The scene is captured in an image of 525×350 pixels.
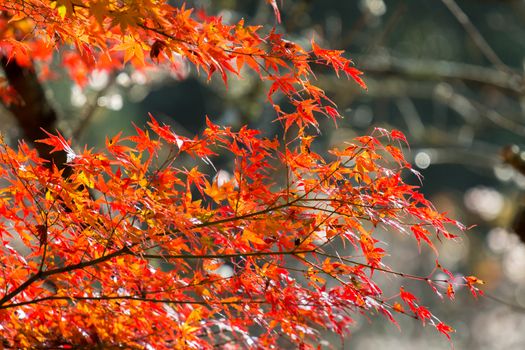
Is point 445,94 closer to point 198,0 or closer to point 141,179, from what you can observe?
point 198,0

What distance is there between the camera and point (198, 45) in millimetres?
1583

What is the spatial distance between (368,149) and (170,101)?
17.5m

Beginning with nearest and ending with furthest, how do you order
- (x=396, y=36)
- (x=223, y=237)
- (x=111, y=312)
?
(x=223, y=237), (x=111, y=312), (x=396, y=36)

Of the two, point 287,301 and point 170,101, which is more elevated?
point 170,101

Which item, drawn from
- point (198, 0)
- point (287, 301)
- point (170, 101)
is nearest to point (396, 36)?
point (170, 101)

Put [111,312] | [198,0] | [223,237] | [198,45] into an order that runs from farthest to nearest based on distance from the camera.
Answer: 1. [198,0]
2. [111,312]
3. [223,237]
4. [198,45]

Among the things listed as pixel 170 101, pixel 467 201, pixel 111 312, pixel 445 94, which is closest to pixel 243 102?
pixel 445 94

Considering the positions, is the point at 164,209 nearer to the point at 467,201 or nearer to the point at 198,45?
the point at 198,45

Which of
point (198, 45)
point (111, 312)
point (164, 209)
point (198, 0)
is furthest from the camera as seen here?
point (198, 0)

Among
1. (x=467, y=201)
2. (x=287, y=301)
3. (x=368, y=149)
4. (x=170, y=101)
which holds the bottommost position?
(x=287, y=301)

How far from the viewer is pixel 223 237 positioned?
181 cm

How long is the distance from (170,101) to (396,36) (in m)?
5.99

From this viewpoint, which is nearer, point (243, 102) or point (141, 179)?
point (141, 179)

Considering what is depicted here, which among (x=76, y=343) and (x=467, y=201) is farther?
(x=467, y=201)
